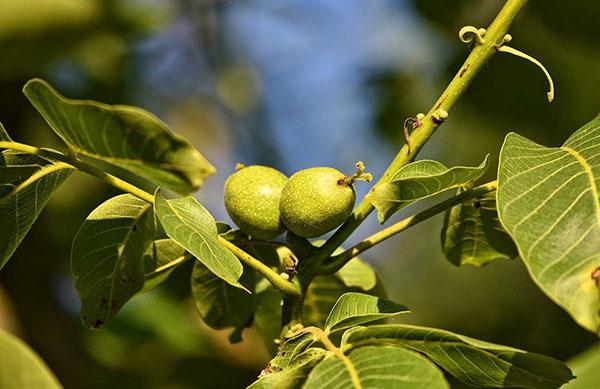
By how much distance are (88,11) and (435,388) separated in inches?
90.4

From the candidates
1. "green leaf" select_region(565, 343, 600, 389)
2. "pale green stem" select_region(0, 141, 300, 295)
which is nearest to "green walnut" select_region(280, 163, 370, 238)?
"pale green stem" select_region(0, 141, 300, 295)

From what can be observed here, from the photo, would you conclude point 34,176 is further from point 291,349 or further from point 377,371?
point 377,371

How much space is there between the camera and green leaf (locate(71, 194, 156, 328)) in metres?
1.41

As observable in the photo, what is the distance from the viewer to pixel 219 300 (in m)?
1.62

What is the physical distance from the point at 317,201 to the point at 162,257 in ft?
1.20

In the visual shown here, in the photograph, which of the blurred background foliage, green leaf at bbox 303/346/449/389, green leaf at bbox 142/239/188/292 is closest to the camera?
green leaf at bbox 303/346/449/389

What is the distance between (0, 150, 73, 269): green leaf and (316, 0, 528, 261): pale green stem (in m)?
0.43

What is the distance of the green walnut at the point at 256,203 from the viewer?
142cm

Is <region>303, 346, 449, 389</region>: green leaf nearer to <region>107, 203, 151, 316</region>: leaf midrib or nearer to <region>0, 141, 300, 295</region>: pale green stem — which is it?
<region>0, 141, 300, 295</region>: pale green stem

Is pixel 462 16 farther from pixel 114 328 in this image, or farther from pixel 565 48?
pixel 114 328

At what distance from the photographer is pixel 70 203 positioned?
9.67ft

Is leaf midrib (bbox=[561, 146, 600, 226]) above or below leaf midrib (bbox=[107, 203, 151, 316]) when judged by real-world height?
above

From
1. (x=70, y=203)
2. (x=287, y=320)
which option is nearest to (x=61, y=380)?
(x=70, y=203)

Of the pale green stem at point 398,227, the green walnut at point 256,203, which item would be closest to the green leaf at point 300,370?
the pale green stem at point 398,227
